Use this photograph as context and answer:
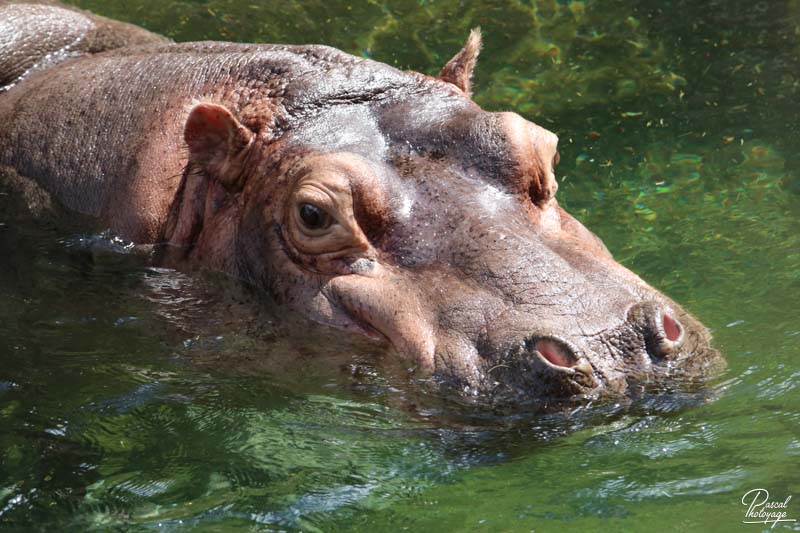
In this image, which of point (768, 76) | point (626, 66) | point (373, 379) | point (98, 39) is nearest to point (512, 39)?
point (626, 66)

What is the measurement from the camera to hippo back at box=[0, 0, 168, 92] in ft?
22.1

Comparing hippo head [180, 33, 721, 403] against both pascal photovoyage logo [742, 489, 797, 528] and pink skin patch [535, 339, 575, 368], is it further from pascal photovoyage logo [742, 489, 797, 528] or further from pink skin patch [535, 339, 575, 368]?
pascal photovoyage logo [742, 489, 797, 528]

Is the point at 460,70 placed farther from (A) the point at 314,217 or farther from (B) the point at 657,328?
(B) the point at 657,328

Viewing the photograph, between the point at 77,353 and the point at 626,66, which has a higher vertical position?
the point at 626,66

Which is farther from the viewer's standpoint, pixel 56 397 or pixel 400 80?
pixel 400 80

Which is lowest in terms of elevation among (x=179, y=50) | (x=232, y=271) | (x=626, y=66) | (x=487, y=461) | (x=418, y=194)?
(x=487, y=461)

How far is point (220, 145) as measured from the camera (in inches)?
205

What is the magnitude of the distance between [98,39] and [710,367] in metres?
4.55

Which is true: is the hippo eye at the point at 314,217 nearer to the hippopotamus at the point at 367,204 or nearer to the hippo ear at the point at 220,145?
the hippopotamus at the point at 367,204

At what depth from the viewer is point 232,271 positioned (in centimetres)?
511

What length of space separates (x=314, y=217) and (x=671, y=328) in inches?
61.5

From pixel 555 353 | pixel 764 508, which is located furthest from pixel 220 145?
pixel 764 508

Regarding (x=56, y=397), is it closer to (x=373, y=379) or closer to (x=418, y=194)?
(x=373, y=379)

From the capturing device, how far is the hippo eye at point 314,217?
4699mm
